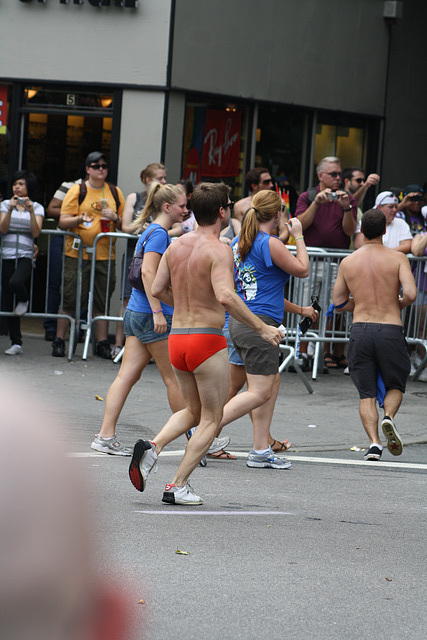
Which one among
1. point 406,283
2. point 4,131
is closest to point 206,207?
point 406,283

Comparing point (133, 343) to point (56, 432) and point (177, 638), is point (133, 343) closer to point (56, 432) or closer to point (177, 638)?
point (177, 638)

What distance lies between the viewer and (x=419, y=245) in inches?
474

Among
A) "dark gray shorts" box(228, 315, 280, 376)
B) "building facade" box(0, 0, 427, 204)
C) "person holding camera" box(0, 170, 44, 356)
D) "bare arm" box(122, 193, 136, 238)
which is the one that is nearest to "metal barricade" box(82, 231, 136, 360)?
"bare arm" box(122, 193, 136, 238)

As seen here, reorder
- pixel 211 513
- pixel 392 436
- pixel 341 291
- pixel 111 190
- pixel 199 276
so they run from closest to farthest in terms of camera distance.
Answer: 1. pixel 211 513
2. pixel 199 276
3. pixel 392 436
4. pixel 341 291
5. pixel 111 190

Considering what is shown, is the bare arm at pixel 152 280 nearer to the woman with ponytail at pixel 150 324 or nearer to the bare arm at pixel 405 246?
the woman with ponytail at pixel 150 324

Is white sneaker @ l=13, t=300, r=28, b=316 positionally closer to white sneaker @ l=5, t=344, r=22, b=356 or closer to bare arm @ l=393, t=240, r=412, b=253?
white sneaker @ l=5, t=344, r=22, b=356

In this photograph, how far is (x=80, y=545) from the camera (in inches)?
58.9

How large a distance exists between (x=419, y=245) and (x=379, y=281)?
3.88m

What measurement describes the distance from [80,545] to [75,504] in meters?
0.06

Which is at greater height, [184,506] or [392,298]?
[392,298]

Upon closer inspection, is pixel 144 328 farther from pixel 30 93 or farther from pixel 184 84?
pixel 30 93

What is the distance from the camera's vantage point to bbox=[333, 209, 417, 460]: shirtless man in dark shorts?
8.30m

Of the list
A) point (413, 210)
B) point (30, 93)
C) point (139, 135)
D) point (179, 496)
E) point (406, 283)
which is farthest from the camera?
point (30, 93)

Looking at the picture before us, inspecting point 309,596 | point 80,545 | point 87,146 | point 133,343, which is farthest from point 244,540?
point 87,146
